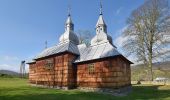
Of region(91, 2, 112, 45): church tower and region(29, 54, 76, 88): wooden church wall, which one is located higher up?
region(91, 2, 112, 45): church tower

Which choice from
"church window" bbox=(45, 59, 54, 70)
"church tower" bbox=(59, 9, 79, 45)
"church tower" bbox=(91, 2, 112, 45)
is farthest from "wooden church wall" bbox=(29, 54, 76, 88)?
"church tower" bbox=(91, 2, 112, 45)

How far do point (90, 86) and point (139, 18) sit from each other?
16.0 meters

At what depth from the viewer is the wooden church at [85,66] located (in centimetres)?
2523

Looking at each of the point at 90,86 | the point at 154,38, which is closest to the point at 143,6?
the point at 154,38

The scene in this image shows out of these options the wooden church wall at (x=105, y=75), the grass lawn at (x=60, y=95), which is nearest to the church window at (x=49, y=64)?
the wooden church wall at (x=105, y=75)

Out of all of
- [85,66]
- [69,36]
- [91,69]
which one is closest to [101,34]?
[69,36]

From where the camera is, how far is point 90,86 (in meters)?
26.5

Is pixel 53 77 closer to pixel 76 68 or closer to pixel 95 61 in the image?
pixel 76 68

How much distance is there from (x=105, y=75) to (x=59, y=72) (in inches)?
277

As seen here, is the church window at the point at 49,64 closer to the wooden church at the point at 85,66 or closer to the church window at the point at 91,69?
the wooden church at the point at 85,66

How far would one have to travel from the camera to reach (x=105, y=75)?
25250 mm

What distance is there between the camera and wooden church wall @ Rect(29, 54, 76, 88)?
28.1 m

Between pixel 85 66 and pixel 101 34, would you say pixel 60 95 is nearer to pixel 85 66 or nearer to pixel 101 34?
pixel 85 66

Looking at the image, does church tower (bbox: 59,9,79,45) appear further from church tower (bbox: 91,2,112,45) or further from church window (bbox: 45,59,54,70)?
church window (bbox: 45,59,54,70)
